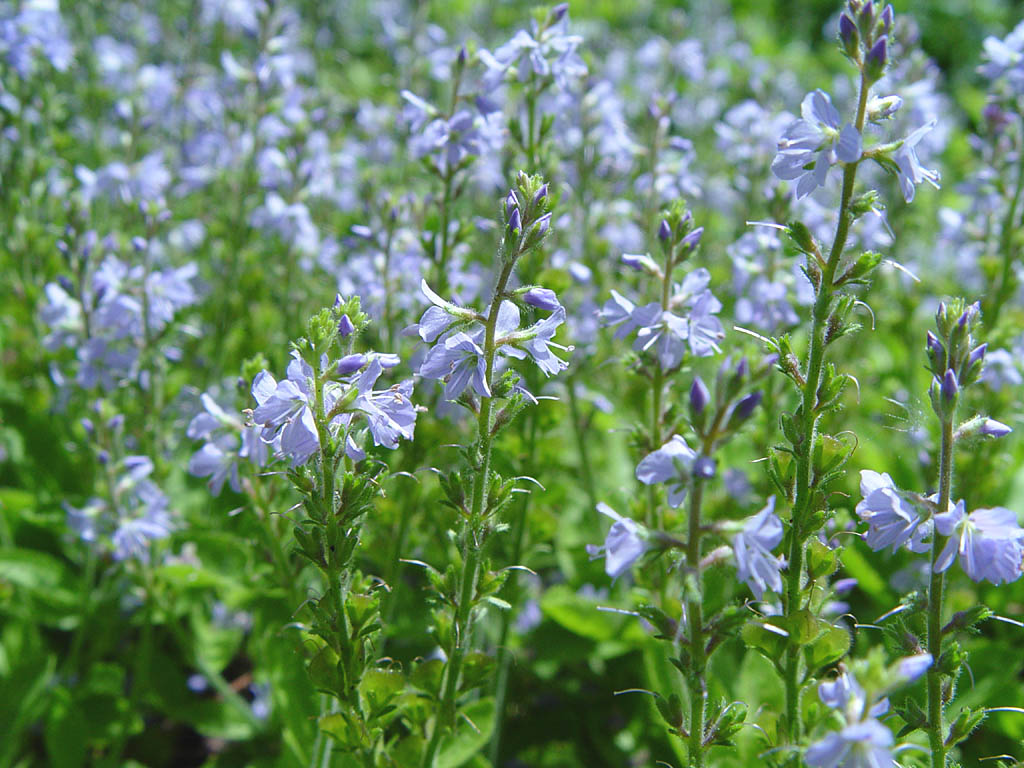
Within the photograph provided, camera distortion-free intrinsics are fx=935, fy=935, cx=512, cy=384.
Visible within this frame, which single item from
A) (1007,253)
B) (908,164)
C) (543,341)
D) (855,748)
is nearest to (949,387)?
(908,164)

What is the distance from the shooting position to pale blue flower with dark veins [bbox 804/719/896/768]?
1.59 m

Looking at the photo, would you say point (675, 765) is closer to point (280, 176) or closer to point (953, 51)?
point (280, 176)

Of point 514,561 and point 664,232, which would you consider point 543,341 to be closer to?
point 664,232

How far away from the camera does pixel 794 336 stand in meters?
4.87

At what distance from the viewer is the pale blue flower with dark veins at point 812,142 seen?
82.2 inches

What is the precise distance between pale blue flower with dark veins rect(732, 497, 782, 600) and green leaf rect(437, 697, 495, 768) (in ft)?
4.49

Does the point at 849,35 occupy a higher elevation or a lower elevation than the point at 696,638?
higher

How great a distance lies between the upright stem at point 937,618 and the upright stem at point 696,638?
0.54 metres

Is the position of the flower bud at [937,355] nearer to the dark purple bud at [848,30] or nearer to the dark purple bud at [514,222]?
the dark purple bud at [848,30]

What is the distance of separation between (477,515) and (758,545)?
0.69m

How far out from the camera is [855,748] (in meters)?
1.69

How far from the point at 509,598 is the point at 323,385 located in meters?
1.80

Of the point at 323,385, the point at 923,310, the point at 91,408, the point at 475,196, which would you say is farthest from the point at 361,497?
the point at 923,310

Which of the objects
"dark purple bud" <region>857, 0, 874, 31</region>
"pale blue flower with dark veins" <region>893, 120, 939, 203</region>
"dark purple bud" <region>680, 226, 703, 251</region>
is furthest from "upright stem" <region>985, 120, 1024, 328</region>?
"dark purple bud" <region>857, 0, 874, 31</region>
